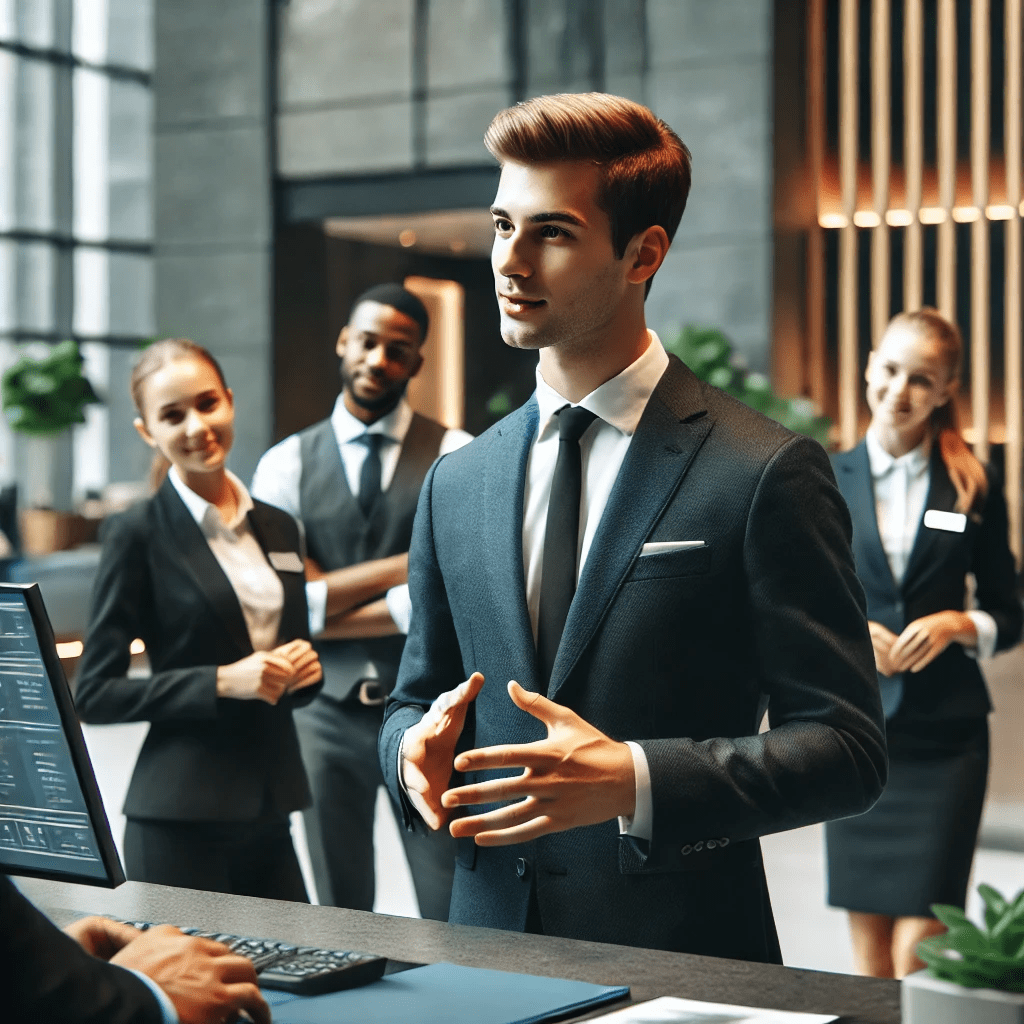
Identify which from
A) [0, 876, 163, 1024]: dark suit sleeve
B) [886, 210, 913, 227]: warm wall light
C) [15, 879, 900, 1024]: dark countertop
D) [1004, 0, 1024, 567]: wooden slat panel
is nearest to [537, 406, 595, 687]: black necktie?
[15, 879, 900, 1024]: dark countertop

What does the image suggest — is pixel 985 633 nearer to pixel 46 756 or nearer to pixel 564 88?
pixel 46 756

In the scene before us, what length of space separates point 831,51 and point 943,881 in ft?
27.5

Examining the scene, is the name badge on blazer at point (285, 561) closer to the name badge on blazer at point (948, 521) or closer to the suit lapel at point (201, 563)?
the suit lapel at point (201, 563)

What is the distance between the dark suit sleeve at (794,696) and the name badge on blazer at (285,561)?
1588 millimetres

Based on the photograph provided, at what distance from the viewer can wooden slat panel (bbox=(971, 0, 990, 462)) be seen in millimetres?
10445

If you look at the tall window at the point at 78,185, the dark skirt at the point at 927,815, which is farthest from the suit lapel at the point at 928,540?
the tall window at the point at 78,185

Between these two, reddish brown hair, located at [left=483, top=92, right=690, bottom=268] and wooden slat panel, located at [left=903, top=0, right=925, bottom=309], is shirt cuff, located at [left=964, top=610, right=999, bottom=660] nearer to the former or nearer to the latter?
reddish brown hair, located at [left=483, top=92, right=690, bottom=268]

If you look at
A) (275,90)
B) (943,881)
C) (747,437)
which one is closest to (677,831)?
(747,437)

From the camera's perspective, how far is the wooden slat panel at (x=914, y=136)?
10.7 meters

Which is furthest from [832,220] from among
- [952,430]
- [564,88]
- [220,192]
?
[952,430]

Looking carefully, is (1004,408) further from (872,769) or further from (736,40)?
(872,769)

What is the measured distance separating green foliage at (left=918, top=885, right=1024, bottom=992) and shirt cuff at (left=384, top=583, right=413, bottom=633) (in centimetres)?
259

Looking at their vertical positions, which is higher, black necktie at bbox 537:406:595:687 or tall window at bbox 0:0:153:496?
tall window at bbox 0:0:153:496

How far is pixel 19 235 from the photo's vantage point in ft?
59.0
